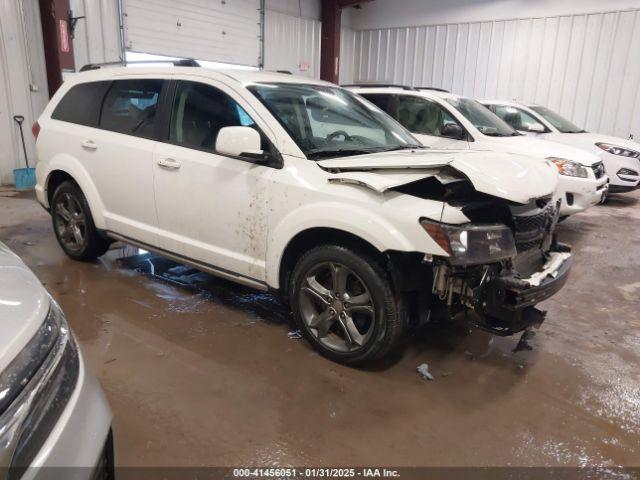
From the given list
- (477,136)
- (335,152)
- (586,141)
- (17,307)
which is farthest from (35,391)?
(586,141)

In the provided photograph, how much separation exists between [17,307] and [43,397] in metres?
0.27

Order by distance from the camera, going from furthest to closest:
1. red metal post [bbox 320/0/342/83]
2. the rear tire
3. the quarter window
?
red metal post [bbox 320/0/342/83] < the rear tire < the quarter window

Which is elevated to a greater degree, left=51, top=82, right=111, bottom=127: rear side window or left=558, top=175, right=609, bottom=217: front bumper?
left=51, top=82, right=111, bottom=127: rear side window

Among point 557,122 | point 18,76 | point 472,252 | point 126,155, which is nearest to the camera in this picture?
point 472,252

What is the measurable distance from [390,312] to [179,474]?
1281 mm

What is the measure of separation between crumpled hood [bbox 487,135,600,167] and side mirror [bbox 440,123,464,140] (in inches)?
13.8

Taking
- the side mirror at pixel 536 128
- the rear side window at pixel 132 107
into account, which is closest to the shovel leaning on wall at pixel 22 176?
the rear side window at pixel 132 107

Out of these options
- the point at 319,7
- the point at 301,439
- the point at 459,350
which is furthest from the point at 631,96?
the point at 301,439

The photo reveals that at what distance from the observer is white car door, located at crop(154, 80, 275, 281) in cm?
309

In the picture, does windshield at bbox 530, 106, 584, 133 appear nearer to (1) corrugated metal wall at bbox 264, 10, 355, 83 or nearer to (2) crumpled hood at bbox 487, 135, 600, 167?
(2) crumpled hood at bbox 487, 135, 600, 167

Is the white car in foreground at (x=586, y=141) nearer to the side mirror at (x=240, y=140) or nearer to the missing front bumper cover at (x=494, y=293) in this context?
the missing front bumper cover at (x=494, y=293)

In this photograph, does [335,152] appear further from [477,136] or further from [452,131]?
[477,136]

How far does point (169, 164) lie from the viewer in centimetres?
344

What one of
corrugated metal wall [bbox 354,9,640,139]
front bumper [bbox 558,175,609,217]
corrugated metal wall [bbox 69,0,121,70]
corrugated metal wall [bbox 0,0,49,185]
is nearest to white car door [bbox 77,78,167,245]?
front bumper [bbox 558,175,609,217]
